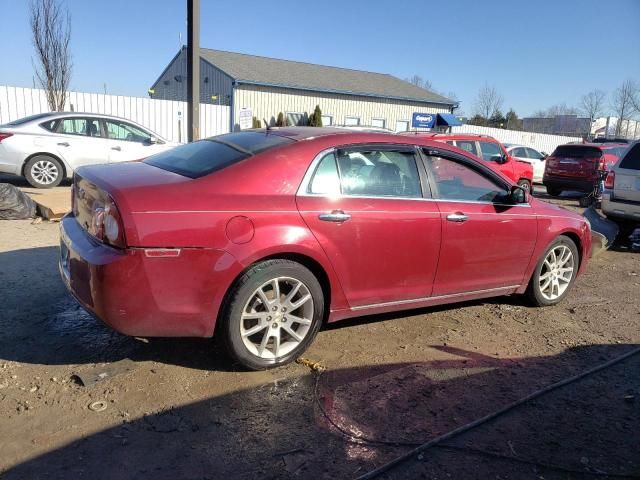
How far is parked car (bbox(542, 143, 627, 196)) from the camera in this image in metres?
15.0

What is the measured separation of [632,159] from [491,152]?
144 inches

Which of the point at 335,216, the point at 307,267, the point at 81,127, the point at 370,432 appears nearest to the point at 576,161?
the point at 81,127

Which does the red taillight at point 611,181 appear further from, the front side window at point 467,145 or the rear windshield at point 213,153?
the rear windshield at point 213,153

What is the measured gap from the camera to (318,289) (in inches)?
138

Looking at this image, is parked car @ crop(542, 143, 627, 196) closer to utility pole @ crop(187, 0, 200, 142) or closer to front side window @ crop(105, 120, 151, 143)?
utility pole @ crop(187, 0, 200, 142)

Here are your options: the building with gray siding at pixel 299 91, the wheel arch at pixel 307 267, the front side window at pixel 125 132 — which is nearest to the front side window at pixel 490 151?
the front side window at pixel 125 132

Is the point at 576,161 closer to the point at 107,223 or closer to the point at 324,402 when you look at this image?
the point at 324,402

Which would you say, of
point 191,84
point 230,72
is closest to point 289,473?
point 191,84

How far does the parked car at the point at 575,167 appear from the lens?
15.0 metres

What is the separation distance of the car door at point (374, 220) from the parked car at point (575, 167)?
12633mm

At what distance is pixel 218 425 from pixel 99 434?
1.99 feet

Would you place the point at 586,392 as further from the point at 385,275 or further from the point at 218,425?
the point at 218,425

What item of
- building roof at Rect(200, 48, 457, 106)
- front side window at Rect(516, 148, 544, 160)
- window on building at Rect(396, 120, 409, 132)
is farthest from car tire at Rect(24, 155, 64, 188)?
window on building at Rect(396, 120, 409, 132)

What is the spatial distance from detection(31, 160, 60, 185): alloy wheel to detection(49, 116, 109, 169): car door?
0.27 metres
